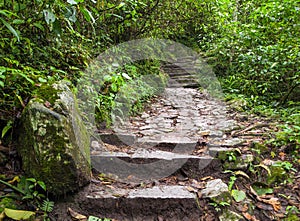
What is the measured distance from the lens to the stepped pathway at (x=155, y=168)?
2258 millimetres

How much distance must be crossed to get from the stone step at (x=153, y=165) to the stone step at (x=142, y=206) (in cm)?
48

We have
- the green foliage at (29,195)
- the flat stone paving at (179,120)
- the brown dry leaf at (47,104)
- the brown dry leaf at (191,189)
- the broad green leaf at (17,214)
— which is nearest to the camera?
the broad green leaf at (17,214)

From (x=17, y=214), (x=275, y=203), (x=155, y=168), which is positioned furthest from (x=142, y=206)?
(x=275, y=203)

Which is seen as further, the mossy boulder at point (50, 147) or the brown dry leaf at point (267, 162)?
the brown dry leaf at point (267, 162)

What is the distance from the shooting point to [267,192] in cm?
259

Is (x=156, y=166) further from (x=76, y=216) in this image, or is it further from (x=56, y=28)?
(x=56, y=28)

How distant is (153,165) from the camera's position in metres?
2.87

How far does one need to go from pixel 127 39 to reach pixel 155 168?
387cm

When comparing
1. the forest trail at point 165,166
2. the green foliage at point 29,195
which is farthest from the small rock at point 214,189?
the green foliage at point 29,195

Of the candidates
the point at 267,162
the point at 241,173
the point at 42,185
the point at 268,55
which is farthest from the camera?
the point at 268,55

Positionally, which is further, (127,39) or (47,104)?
(127,39)

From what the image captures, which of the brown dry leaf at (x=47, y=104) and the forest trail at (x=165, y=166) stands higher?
the brown dry leaf at (x=47, y=104)

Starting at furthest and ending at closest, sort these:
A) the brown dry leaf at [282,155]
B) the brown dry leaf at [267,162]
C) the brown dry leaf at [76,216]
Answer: the brown dry leaf at [282,155] < the brown dry leaf at [267,162] < the brown dry leaf at [76,216]

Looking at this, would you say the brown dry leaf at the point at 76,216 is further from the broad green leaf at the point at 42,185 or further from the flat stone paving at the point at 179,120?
the flat stone paving at the point at 179,120
